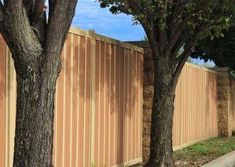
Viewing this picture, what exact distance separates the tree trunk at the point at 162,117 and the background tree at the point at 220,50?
9361mm

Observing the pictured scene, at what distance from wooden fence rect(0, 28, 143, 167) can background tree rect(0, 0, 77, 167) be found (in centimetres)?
199

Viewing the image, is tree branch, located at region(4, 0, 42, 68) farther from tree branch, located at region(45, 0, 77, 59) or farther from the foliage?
the foliage

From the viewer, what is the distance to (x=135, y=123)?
12.0m

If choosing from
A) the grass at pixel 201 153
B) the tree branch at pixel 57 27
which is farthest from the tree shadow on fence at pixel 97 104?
the tree branch at pixel 57 27

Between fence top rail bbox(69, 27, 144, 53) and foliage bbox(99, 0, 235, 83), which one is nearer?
fence top rail bbox(69, 27, 144, 53)

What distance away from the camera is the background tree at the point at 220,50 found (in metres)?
19.7

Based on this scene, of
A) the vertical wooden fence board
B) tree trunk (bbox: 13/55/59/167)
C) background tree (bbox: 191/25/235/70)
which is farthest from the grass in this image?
tree trunk (bbox: 13/55/59/167)

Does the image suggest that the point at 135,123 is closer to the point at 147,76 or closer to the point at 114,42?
the point at 147,76

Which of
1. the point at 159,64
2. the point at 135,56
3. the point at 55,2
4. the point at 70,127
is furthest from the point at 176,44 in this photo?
the point at 55,2

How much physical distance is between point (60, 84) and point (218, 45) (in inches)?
497

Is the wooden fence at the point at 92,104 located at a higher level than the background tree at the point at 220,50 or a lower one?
lower

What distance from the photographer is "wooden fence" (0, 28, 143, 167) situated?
7.19 m

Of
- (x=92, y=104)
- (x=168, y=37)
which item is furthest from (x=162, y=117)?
(x=168, y=37)

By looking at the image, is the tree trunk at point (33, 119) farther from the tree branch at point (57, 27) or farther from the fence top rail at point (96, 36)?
the fence top rail at point (96, 36)
